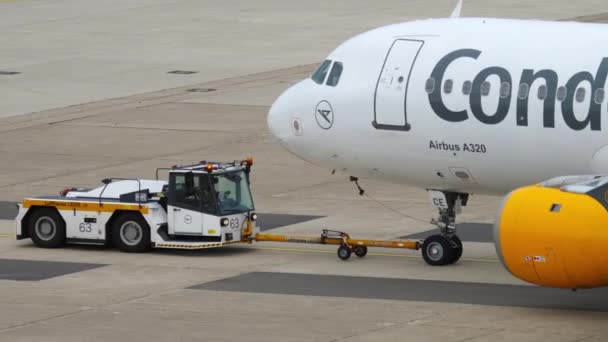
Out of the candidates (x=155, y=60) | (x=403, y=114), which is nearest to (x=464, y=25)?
(x=403, y=114)

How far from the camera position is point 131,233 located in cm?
3566

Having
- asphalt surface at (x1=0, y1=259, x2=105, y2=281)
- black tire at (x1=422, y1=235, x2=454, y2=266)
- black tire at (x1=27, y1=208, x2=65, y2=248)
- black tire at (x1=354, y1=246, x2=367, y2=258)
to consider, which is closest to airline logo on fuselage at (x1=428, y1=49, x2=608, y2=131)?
black tire at (x1=422, y1=235, x2=454, y2=266)

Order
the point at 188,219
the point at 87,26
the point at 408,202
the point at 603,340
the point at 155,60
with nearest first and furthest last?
the point at 603,340 < the point at 188,219 < the point at 408,202 < the point at 155,60 < the point at 87,26

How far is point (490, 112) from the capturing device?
3228 cm

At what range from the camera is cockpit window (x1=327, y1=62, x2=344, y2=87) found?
34.9m

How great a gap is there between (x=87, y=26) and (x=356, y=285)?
47.2m

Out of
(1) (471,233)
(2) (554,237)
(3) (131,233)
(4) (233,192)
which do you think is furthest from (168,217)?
(2) (554,237)

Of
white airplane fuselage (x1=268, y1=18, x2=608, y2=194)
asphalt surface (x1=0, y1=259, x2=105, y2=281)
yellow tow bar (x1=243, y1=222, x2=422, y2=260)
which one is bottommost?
asphalt surface (x1=0, y1=259, x2=105, y2=281)

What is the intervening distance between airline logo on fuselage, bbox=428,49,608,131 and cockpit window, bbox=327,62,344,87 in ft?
8.09

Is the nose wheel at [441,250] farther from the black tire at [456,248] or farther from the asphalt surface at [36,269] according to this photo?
the asphalt surface at [36,269]

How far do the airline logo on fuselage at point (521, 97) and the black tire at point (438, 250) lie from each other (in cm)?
264

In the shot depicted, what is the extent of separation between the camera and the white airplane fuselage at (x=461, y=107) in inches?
1246

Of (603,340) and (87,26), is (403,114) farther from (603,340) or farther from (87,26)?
(87,26)

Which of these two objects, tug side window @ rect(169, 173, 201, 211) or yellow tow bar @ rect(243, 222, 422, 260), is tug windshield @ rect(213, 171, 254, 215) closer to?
tug side window @ rect(169, 173, 201, 211)
